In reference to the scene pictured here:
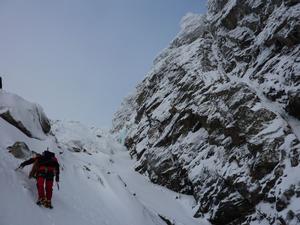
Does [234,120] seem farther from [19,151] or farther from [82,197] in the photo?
[19,151]

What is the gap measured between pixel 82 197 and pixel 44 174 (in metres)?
3.96

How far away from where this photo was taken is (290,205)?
18.7 m

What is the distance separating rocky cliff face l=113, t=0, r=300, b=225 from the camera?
21.2 metres

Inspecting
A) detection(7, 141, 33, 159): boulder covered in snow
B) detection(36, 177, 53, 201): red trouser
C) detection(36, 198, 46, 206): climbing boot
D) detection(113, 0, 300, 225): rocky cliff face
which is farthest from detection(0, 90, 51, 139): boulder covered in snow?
detection(113, 0, 300, 225): rocky cliff face

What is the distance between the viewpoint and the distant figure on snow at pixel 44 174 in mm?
9547

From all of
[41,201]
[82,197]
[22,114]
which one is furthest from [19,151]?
[22,114]

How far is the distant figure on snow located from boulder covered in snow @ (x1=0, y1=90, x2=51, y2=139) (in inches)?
320

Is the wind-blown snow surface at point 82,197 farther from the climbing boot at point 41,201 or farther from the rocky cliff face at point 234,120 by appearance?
the rocky cliff face at point 234,120

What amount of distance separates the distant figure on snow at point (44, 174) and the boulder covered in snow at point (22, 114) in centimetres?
Answer: 814

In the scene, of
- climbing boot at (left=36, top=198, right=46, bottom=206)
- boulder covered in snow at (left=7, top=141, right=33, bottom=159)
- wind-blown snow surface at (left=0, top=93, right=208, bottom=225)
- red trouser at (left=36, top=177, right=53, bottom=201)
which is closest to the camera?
wind-blown snow surface at (left=0, top=93, right=208, bottom=225)

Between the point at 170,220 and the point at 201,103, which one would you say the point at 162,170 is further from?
the point at 170,220

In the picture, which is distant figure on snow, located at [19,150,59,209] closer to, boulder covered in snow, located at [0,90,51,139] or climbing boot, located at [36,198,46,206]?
climbing boot, located at [36,198,46,206]

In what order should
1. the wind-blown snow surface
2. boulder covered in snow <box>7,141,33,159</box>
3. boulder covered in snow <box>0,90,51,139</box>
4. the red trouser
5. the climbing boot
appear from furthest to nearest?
boulder covered in snow <box>0,90,51,139</box>
boulder covered in snow <box>7,141,33,159</box>
the red trouser
the climbing boot
the wind-blown snow surface

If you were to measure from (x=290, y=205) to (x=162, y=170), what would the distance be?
13312 mm
